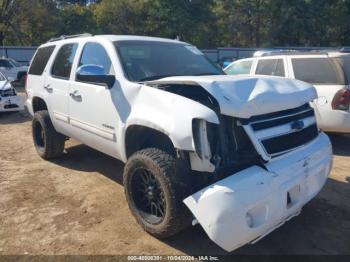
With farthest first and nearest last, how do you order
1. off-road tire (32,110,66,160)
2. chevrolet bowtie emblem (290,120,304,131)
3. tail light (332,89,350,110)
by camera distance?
1. tail light (332,89,350,110)
2. off-road tire (32,110,66,160)
3. chevrolet bowtie emblem (290,120,304,131)

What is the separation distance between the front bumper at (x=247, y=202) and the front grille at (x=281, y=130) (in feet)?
0.45

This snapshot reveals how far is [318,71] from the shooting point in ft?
22.2

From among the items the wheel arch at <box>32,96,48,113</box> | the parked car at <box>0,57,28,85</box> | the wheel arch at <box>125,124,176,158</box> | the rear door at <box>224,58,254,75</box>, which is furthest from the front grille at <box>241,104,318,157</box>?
the parked car at <box>0,57,28,85</box>

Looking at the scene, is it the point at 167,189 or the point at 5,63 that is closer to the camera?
the point at 167,189

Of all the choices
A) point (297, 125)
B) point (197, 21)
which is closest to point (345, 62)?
point (297, 125)

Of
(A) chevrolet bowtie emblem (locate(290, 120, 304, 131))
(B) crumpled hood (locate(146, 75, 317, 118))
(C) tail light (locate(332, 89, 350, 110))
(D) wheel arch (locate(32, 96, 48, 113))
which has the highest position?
(B) crumpled hood (locate(146, 75, 317, 118))

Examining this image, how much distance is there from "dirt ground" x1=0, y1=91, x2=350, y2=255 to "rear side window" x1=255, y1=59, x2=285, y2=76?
233cm

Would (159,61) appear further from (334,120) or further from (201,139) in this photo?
(334,120)

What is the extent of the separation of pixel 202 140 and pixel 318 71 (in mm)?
4689

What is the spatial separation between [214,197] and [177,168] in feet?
1.64

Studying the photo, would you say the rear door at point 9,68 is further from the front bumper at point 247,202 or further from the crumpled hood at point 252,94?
the front bumper at point 247,202

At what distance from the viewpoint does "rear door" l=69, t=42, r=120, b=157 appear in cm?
404

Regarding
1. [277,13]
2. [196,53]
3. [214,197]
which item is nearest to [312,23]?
[277,13]

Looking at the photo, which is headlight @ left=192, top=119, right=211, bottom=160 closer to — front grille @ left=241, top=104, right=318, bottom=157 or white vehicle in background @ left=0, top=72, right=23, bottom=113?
front grille @ left=241, top=104, right=318, bottom=157
